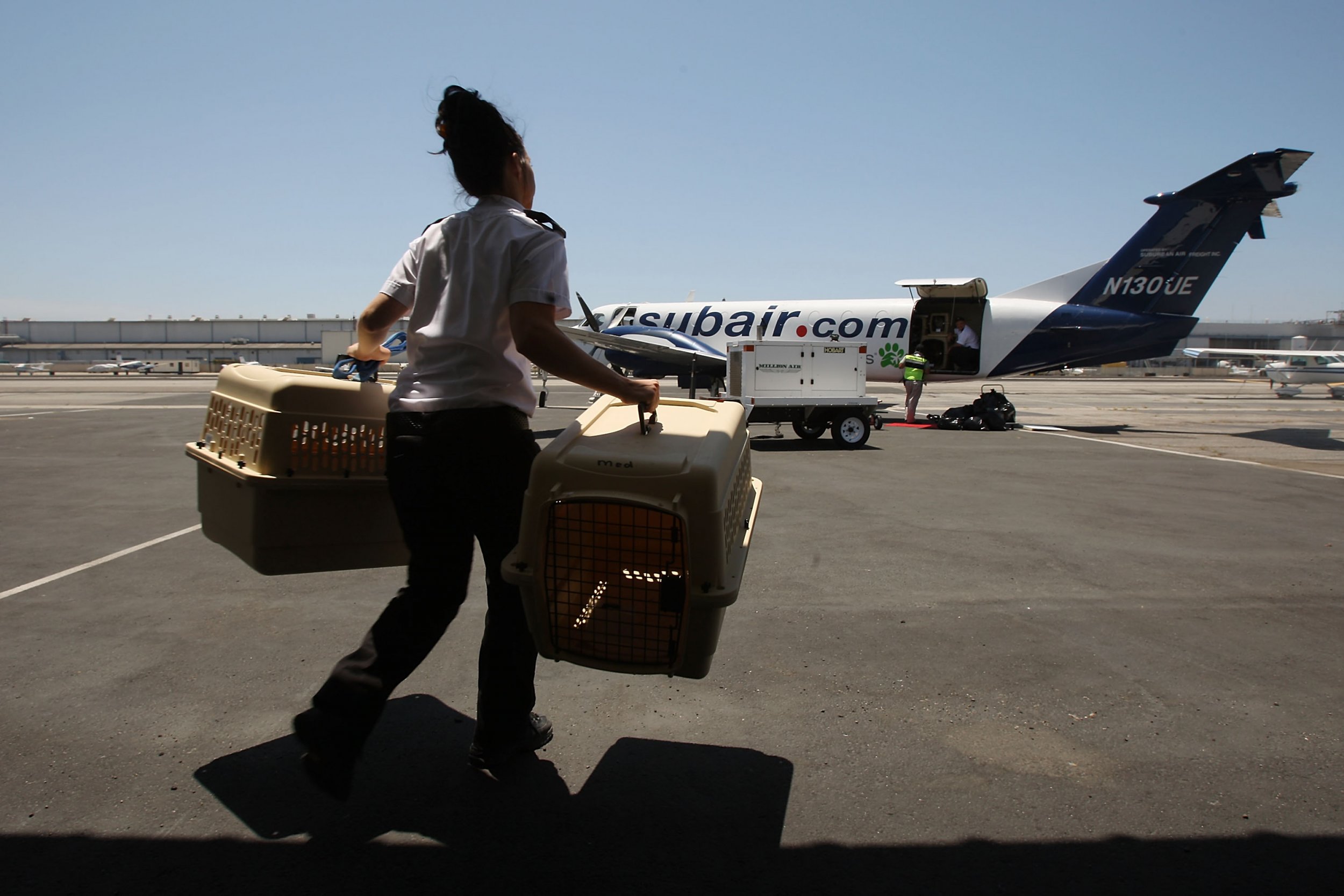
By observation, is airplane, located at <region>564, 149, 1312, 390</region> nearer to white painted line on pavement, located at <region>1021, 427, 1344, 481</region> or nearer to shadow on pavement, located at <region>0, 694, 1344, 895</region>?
white painted line on pavement, located at <region>1021, 427, 1344, 481</region>

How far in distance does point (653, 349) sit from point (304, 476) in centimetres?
1833

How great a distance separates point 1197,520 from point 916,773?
596 centimetres

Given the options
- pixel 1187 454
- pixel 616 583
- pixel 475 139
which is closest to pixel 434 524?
pixel 616 583

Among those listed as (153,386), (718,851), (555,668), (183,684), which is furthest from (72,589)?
(153,386)

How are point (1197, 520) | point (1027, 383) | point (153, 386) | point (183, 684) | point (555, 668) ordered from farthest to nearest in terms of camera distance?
point (1027, 383) < point (153, 386) < point (1197, 520) < point (555, 668) < point (183, 684)

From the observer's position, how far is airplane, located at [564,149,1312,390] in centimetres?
1902

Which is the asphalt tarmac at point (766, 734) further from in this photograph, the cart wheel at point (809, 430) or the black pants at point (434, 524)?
the cart wheel at point (809, 430)

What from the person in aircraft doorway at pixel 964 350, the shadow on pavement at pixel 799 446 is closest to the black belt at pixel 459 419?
the shadow on pavement at pixel 799 446

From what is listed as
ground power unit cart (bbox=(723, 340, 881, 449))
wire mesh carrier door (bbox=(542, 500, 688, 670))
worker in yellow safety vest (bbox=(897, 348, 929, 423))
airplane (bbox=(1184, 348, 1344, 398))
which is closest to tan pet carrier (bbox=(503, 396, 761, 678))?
wire mesh carrier door (bbox=(542, 500, 688, 670))

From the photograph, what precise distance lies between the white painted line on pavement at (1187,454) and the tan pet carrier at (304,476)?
37.9ft

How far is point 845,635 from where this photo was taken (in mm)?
4105

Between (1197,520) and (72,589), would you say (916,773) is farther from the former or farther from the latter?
(1197,520)

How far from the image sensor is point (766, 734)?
9.93ft

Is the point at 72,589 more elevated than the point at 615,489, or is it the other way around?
the point at 615,489
